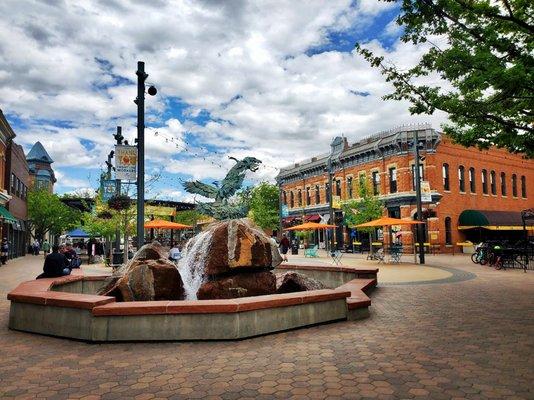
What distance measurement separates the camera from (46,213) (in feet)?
152

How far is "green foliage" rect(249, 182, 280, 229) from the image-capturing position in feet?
187

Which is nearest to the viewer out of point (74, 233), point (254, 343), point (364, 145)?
point (254, 343)

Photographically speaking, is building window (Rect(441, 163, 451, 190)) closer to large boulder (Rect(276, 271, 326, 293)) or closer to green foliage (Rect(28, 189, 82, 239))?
large boulder (Rect(276, 271, 326, 293))

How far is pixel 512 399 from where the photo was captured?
4.09 metres

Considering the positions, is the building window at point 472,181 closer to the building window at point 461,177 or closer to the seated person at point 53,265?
the building window at point 461,177

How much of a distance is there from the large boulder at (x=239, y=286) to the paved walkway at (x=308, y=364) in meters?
2.11

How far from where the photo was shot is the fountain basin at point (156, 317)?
6.45m

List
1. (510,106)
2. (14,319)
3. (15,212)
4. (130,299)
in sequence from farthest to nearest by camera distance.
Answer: (15,212) < (510,106) < (130,299) < (14,319)

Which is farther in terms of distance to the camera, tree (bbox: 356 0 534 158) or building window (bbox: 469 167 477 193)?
building window (bbox: 469 167 477 193)

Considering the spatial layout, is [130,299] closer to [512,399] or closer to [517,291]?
[512,399]

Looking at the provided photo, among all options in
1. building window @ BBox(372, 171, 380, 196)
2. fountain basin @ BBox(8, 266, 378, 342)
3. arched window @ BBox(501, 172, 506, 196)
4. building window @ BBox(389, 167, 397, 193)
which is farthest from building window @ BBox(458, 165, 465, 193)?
fountain basin @ BBox(8, 266, 378, 342)

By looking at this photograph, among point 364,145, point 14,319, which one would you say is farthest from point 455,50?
point 364,145

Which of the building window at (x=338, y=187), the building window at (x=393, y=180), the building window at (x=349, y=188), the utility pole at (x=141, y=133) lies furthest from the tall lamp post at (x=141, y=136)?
the building window at (x=338, y=187)

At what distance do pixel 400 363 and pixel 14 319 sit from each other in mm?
6703
